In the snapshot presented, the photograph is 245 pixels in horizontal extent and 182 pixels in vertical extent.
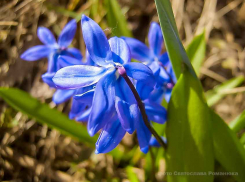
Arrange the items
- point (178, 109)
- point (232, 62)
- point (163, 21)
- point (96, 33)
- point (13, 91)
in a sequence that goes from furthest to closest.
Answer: point (232, 62) → point (13, 91) → point (178, 109) → point (163, 21) → point (96, 33)

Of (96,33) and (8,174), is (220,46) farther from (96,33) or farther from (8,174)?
(8,174)

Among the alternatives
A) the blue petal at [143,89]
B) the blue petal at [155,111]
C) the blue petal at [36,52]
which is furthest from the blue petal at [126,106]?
the blue petal at [36,52]

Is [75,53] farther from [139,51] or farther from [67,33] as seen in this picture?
[139,51]

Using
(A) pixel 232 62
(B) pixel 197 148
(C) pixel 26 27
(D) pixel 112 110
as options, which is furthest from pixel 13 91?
(A) pixel 232 62

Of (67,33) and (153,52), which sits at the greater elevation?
(67,33)

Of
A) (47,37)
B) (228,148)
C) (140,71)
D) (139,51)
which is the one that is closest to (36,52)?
(47,37)

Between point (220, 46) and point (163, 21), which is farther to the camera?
point (220, 46)

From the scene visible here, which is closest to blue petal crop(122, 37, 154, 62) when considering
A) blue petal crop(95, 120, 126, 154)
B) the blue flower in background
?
the blue flower in background

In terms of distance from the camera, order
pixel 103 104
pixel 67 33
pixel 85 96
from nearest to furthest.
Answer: pixel 103 104
pixel 85 96
pixel 67 33
